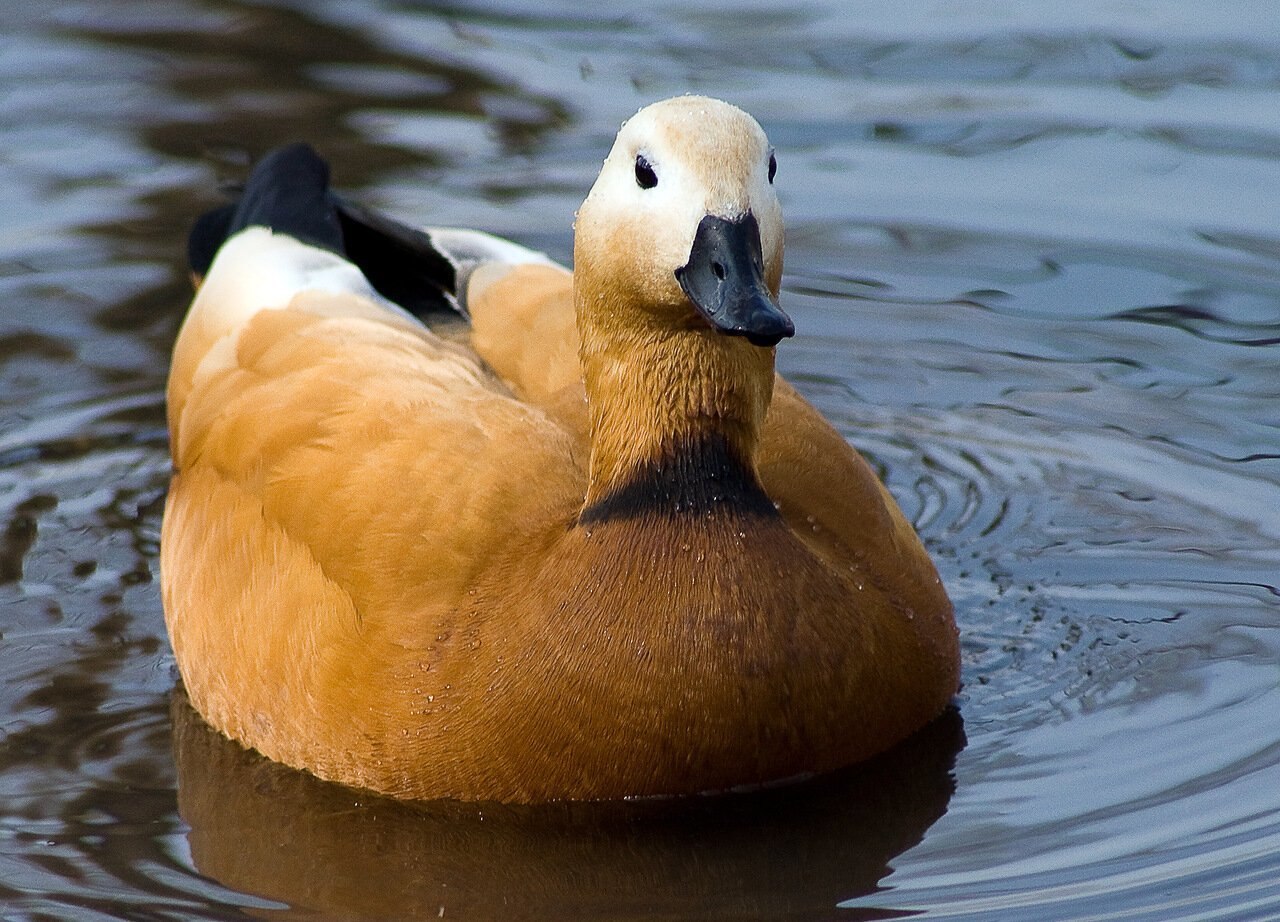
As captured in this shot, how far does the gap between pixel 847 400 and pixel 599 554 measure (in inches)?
122

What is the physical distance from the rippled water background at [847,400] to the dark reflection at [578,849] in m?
0.01

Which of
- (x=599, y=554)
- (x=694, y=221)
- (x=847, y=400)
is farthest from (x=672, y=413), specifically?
(x=847, y=400)

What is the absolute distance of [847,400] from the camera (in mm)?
8383

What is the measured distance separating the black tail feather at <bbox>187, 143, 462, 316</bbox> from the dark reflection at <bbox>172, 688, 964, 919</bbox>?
2.16 meters

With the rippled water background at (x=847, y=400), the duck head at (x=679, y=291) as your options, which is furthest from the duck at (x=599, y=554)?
the rippled water background at (x=847, y=400)

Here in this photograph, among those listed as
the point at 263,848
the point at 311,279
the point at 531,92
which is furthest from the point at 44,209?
the point at 263,848

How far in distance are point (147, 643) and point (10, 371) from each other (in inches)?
88.1

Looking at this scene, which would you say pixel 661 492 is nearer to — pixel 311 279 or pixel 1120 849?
pixel 1120 849

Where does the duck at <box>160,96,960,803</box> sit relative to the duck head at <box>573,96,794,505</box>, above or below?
below

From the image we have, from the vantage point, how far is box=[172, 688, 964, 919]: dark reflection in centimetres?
529

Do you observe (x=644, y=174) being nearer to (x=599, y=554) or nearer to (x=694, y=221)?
(x=694, y=221)

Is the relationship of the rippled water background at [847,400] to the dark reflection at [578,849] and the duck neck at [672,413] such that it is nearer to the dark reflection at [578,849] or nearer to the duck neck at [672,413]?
the dark reflection at [578,849]

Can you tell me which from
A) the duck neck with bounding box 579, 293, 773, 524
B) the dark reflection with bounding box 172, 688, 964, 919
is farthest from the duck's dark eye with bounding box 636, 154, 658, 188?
the dark reflection with bounding box 172, 688, 964, 919

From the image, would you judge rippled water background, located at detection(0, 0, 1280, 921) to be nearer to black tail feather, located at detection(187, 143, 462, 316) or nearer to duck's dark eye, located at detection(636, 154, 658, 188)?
black tail feather, located at detection(187, 143, 462, 316)
